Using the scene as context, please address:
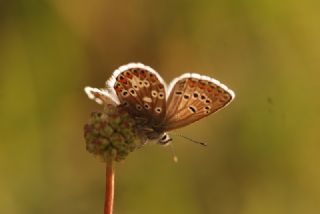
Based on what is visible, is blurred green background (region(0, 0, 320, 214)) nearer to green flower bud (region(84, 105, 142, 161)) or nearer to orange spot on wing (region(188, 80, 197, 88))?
orange spot on wing (region(188, 80, 197, 88))

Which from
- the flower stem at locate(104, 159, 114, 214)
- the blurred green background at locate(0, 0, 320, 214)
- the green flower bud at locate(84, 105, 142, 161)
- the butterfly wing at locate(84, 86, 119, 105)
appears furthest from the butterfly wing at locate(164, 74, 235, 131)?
the blurred green background at locate(0, 0, 320, 214)

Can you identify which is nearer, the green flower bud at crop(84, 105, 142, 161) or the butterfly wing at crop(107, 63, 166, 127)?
the green flower bud at crop(84, 105, 142, 161)

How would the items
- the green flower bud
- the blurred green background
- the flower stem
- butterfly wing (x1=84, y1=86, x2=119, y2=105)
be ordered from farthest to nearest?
the blurred green background
butterfly wing (x1=84, y1=86, x2=119, y2=105)
the green flower bud
the flower stem

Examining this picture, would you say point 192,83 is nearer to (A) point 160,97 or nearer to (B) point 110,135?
(A) point 160,97

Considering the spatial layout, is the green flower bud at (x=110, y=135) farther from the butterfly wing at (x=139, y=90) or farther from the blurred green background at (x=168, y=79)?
the blurred green background at (x=168, y=79)

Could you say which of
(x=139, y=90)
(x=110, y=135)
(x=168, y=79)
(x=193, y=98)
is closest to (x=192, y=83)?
(x=193, y=98)

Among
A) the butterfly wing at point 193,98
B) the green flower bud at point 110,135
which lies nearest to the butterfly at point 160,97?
the butterfly wing at point 193,98
